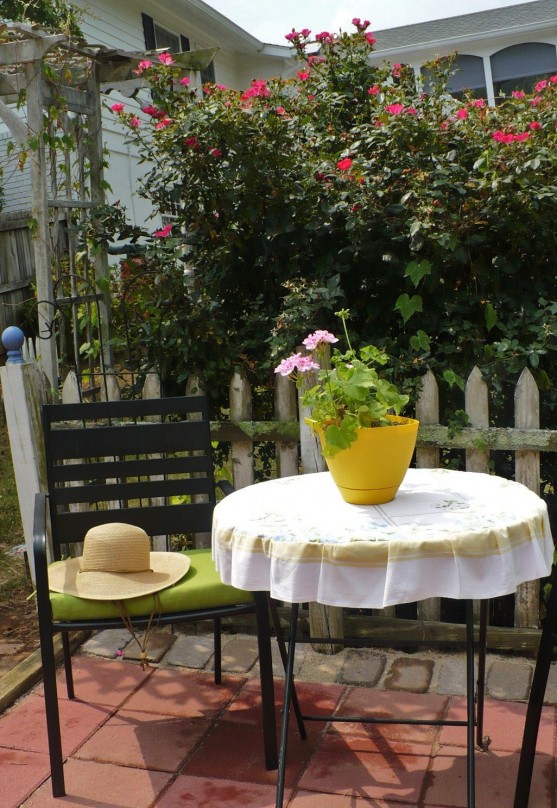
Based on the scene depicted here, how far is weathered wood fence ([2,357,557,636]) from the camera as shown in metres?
3.21

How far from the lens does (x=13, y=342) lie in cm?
346

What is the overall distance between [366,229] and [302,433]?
2.85 ft

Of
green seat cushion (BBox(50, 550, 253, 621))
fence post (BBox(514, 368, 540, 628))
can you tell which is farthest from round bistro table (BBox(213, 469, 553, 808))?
fence post (BBox(514, 368, 540, 628))

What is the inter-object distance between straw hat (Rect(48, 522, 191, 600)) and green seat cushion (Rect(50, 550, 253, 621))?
3 centimetres

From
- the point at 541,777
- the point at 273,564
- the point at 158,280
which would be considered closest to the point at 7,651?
the point at 158,280

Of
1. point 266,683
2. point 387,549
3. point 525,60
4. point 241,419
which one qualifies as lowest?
point 266,683

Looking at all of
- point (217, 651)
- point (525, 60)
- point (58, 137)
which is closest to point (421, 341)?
point (217, 651)

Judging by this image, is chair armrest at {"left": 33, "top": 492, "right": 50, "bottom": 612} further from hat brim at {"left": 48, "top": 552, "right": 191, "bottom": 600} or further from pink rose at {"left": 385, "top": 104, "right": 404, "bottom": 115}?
pink rose at {"left": 385, "top": 104, "right": 404, "bottom": 115}

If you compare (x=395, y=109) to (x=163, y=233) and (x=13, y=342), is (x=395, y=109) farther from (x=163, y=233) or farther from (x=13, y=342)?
(x=13, y=342)

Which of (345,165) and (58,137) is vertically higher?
(58,137)

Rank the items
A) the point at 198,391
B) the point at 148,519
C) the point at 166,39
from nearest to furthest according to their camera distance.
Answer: the point at 148,519 < the point at 198,391 < the point at 166,39

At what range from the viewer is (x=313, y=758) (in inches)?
104

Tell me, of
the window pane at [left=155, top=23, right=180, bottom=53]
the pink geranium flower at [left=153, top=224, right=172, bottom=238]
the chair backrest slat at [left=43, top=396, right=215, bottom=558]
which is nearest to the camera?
the chair backrest slat at [left=43, top=396, right=215, bottom=558]

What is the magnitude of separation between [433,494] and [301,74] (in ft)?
8.56
